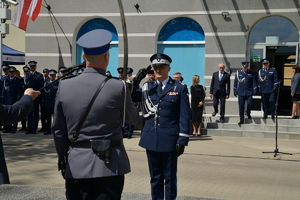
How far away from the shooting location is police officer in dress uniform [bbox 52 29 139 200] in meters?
3.79

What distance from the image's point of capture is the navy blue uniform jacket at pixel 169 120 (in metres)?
5.80

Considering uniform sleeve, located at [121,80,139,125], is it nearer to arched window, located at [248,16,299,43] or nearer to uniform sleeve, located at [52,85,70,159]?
uniform sleeve, located at [52,85,70,159]

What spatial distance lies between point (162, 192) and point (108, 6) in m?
14.3

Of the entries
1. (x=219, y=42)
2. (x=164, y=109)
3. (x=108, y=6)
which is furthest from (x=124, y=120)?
(x=108, y=6)

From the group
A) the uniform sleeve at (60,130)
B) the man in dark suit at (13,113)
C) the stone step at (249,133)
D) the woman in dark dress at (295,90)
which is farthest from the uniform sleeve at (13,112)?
the woman in dark dress at (295,90)

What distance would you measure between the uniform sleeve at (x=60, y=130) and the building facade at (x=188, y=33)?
550 inches

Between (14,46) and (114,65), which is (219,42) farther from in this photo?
(14,46)

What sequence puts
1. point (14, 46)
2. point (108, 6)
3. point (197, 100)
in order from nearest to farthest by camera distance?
point (197, 100) → point (108, 6) → point (14, 46)

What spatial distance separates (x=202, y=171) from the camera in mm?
9125

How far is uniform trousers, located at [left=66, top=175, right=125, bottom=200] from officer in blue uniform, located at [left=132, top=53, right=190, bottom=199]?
6.53 ft

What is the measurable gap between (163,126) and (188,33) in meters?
13.0

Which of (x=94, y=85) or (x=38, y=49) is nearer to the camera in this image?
(x=94, y=85)

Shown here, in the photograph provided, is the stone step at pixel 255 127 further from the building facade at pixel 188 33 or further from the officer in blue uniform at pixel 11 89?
the officer in blue uniform at pixel 11 89

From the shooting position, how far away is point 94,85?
3.85m
